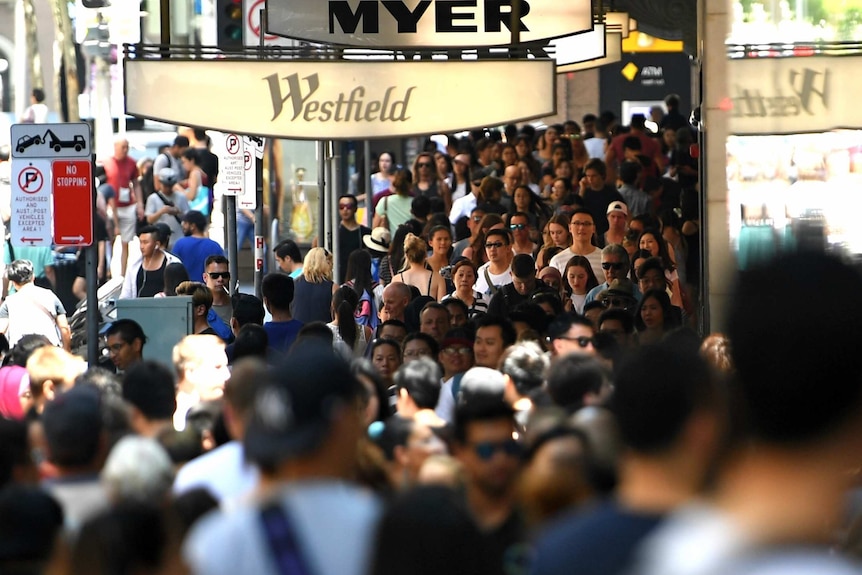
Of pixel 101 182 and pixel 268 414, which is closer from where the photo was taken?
pixel 268 414

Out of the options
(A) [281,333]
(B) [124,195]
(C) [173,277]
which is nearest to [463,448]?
(A) [281,333]

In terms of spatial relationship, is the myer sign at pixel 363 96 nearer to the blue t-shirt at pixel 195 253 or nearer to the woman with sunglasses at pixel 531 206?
the blue t-shirt at pixel 195 253

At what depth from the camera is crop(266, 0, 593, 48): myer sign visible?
A: 1164 cm

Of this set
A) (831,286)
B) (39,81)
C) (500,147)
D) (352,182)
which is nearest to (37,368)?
(831,286)

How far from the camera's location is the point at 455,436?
5840 mm

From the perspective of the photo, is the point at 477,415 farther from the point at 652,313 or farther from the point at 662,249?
the point at 662,249

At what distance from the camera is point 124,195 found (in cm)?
2448

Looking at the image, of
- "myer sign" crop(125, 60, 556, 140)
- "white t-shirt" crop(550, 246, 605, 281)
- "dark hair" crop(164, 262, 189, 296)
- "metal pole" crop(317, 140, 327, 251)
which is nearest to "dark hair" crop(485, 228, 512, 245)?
"white t-shirt" crop(550, 246, 605, 281)

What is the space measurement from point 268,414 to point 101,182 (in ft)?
71.9

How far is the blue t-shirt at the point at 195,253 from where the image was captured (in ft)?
54.1

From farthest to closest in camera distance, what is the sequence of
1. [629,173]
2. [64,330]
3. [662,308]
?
[629,173], [64,330], [662,308]

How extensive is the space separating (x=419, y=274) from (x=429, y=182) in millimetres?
7671

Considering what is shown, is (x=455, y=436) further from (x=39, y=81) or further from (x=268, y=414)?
(x=39, y=81)

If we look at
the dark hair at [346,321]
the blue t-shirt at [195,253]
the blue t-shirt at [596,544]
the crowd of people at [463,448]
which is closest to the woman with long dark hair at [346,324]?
the dark hair at [346,321]
